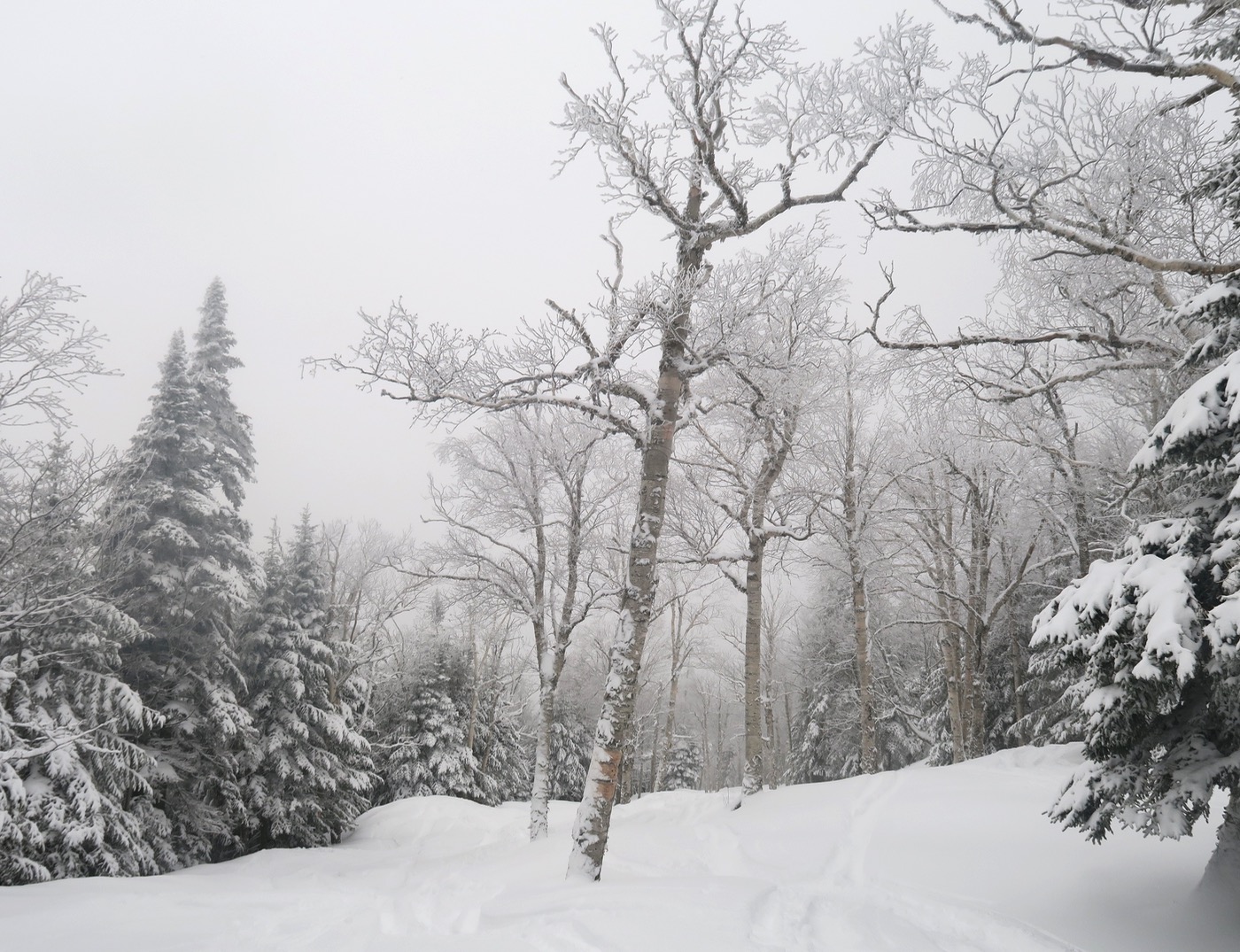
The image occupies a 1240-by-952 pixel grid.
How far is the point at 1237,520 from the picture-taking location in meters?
3.55

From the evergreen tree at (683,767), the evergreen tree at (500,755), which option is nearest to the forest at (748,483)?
the evergreen tree at (500,755)

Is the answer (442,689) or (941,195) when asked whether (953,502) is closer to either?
(941,195)

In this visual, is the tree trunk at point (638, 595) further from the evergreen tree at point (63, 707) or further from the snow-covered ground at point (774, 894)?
the evergreen tree at point (63, 707)

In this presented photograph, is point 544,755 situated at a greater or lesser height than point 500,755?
greater

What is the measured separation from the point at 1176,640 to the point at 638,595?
400cm

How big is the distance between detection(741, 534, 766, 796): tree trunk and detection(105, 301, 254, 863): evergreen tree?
31.9ft

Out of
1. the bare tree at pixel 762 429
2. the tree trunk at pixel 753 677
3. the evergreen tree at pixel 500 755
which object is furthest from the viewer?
the evergreen tree at pixel 500 755

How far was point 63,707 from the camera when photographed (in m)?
9.98

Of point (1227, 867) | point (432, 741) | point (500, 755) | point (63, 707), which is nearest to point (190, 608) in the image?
point (63, 707)

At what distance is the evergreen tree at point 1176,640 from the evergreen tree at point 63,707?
8569 millimetres

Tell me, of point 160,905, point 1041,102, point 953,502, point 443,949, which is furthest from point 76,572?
point 953,502

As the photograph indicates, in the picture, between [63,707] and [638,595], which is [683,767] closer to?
[63,707]

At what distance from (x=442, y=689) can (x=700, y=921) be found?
23.0 meters

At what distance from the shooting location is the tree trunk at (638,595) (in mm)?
5703
